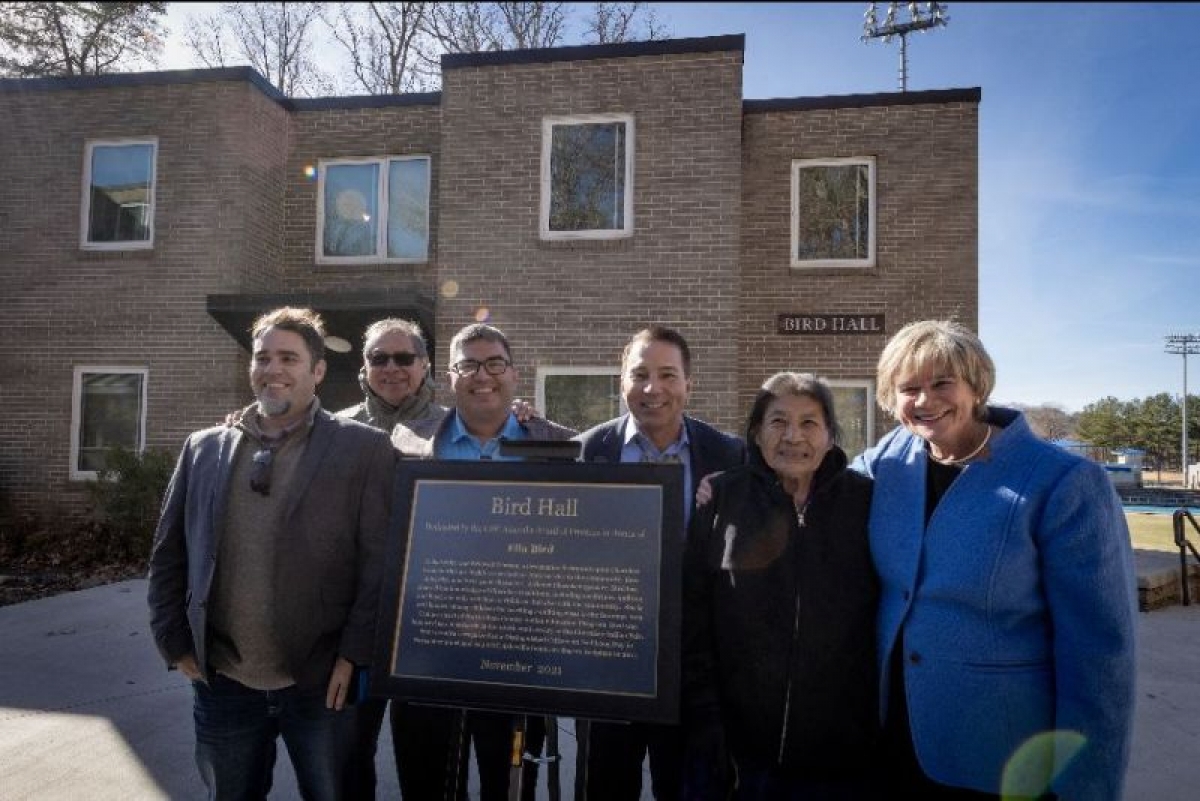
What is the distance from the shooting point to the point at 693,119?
926 centimetres

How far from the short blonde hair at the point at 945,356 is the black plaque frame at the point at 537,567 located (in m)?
0.76

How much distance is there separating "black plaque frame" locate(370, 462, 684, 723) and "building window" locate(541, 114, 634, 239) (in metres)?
7.69

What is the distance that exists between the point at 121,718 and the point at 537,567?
12.4ft

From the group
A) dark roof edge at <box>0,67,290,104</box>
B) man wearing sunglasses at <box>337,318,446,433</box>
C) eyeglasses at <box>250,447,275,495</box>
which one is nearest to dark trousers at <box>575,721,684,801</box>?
eyeglasses at <box>250,447,275,495</box>

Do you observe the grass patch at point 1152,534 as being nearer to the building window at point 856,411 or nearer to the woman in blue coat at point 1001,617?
the building window at point 856,411

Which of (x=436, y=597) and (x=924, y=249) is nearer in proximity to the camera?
(x=436, y=597)

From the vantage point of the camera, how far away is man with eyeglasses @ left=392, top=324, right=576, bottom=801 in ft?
8.67

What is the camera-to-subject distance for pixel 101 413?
10.5 metres

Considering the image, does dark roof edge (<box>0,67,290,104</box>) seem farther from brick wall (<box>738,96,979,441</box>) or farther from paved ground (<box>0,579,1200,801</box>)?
paved ground (<box>0,579,1200,801</box>)

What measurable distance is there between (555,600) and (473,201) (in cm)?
837

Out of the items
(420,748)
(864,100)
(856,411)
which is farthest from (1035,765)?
(864,100)

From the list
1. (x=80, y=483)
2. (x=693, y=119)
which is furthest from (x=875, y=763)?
(x=80, y=483)

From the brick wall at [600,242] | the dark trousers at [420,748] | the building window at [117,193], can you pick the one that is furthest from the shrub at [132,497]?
the dark trousers at [420,748]

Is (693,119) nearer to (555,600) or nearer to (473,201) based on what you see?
(473,201)
